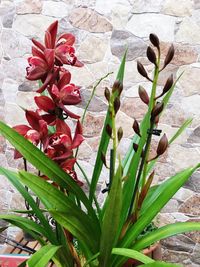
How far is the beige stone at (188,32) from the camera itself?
194 centimetres

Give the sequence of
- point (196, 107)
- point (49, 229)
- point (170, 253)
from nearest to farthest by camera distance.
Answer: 1. point (49, 229)
2. point (196, 107)
3. point (170, 253)

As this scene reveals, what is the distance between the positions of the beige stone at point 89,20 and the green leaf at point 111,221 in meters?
1.25

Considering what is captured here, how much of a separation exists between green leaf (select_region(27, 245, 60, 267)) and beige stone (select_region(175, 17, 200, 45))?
1352mm

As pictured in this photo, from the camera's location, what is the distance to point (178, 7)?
1941 millimetres

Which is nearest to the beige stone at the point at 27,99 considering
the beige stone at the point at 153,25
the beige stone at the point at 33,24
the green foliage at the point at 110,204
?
the beige stone at the point at 33,24

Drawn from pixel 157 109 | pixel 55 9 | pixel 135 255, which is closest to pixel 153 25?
pixel 55 9

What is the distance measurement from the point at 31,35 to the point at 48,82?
1.24 meters

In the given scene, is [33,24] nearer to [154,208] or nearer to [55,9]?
[55,9]

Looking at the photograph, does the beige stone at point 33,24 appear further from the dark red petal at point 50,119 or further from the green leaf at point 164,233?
the green leaf at point 164,233

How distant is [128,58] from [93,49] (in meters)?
0.17

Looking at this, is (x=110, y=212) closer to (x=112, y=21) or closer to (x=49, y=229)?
(x=49, y=229)

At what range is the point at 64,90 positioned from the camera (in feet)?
3.02

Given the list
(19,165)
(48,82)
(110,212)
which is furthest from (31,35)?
(110,212)

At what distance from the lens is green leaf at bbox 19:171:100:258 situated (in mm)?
879
